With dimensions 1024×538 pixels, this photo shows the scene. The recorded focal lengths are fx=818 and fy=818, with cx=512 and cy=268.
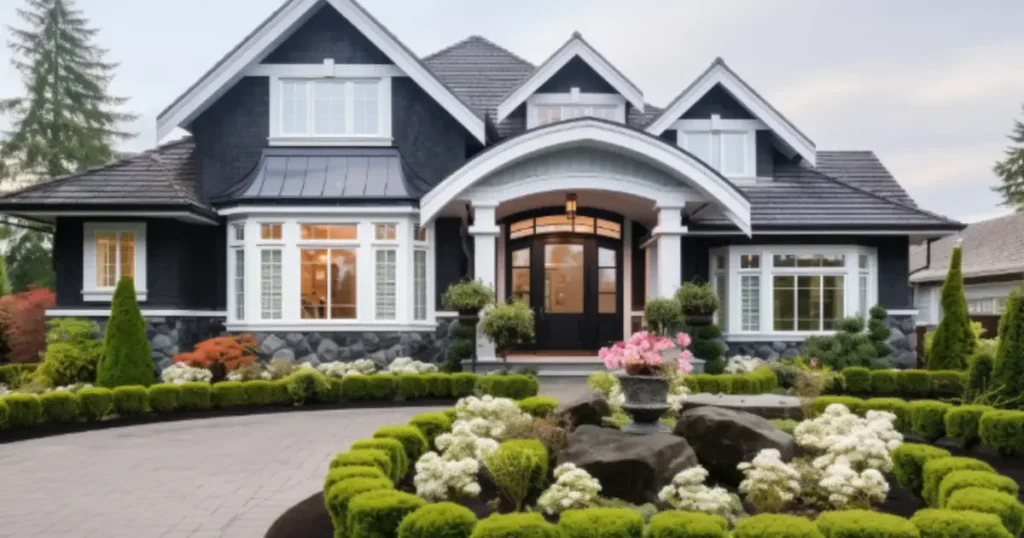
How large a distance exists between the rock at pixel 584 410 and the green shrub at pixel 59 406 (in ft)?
24.7

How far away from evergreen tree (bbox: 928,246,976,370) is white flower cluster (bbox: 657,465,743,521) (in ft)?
34.0

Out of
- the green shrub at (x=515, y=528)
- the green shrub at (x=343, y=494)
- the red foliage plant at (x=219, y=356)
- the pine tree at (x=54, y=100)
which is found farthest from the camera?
the pine tree at (x=54, y=100)

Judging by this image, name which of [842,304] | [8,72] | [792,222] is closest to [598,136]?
[792,222]

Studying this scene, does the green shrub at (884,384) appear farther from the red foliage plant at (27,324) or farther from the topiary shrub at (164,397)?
the red foliage plant at (27,324)

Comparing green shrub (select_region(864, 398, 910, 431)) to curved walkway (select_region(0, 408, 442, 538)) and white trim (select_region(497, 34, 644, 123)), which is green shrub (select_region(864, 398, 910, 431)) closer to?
curved walkway (select_region(0, 408, 442, 538))

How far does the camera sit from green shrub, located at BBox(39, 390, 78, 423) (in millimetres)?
11594

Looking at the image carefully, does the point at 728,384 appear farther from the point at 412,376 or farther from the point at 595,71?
the point at 595,71

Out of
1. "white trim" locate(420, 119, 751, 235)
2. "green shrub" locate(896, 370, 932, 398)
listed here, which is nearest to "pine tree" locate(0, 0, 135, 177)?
"white trim" locate(420, 119, 751, 235)

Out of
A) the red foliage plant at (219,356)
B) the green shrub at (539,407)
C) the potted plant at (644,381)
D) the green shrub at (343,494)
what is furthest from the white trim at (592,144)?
the green shrub at (343,494)

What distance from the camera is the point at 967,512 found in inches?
196

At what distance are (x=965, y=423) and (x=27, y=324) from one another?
Result: 1700 cm

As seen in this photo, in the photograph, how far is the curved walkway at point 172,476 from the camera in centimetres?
635

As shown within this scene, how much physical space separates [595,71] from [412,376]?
7.99 metres

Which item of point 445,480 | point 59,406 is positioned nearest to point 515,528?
point 445,480
